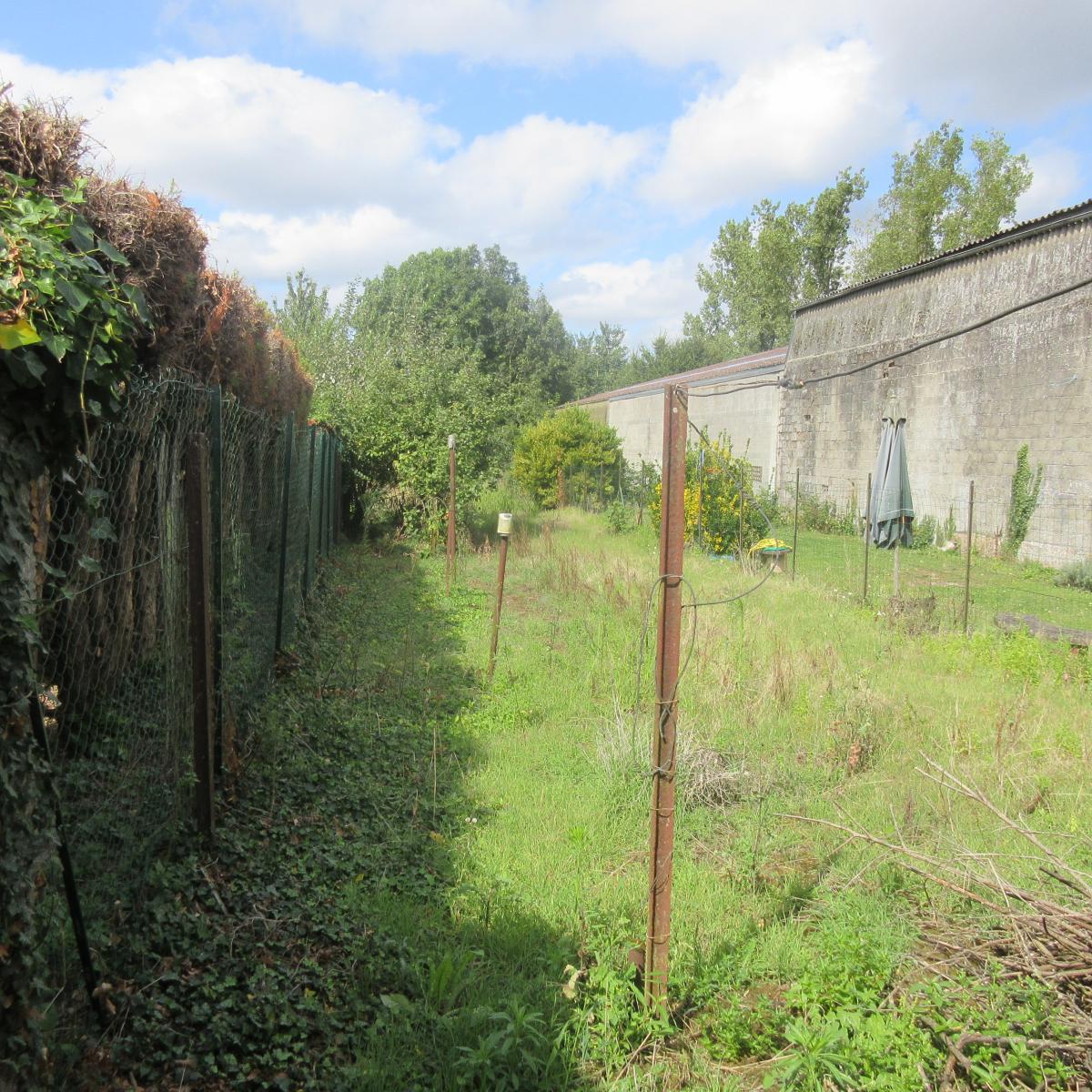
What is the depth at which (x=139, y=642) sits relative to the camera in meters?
3.41

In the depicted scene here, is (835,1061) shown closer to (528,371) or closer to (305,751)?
(305,751)

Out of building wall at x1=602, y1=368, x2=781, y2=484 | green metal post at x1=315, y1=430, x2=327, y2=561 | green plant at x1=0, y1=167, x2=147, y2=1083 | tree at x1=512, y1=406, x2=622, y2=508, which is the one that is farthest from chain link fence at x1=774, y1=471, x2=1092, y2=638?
green plant at x1=0, y1=167, x2=147, y2=1083

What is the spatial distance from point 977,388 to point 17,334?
17375 mm

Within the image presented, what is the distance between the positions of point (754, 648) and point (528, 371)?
3654 centimetres

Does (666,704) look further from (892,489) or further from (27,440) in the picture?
(892,489)

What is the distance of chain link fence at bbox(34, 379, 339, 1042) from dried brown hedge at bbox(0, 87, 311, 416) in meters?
0.40

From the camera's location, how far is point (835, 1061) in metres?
2.62

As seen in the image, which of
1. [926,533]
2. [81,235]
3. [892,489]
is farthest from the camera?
[926,533]

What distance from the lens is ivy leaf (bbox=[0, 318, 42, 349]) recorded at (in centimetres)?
180

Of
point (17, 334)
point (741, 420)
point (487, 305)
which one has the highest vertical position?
point (487, 305)

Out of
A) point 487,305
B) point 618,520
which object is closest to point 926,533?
point 618,520

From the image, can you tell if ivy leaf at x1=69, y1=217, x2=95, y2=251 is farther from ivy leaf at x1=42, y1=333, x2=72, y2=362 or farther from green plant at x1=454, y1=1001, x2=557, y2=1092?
green plant at x1=454, y1=1001, x2=557, y2=1092

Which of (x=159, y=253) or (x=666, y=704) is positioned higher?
(x=159, y=253)

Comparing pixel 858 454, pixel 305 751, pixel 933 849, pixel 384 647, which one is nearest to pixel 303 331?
pixel 858 454
